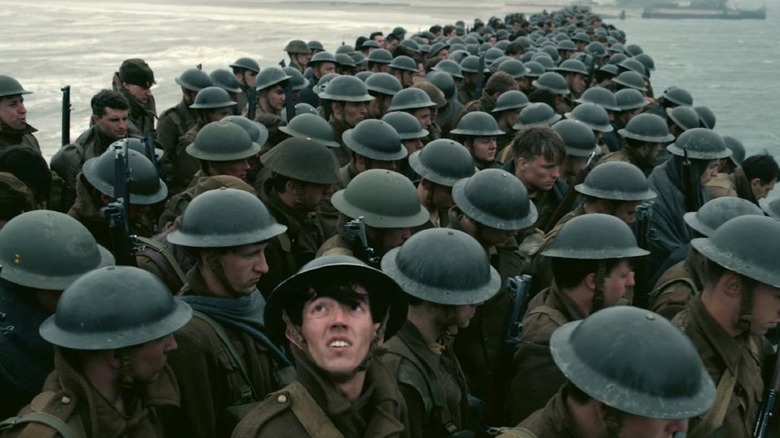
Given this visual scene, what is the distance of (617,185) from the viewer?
18.5ft

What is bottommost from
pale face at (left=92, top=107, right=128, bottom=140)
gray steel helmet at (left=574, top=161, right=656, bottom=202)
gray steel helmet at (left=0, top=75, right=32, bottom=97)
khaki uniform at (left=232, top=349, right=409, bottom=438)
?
pale face at (left=92, top=107, right=128, bottom=140)

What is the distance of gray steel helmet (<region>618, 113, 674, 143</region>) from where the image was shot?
26.0ft

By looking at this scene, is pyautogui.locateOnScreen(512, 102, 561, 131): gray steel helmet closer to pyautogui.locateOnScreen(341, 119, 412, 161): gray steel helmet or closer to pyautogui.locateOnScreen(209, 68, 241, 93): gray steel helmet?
pyautogui.locateOnScreen(341, 119, 412, 161): gray steel helmet

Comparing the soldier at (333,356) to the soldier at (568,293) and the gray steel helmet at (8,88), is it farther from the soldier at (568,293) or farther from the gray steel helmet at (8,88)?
the gray steel helmet at (8,88)

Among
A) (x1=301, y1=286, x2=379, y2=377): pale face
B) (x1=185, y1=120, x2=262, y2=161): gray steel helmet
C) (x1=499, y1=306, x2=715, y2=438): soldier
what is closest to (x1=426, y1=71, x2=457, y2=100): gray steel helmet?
(x1=185, y1=120, x2=262, y2=161): gray steel helmet

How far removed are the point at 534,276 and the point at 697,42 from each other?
87.8 m

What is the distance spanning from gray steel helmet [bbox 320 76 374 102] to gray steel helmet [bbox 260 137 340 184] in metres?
3.41

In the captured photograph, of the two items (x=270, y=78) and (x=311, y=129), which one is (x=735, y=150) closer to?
(x=311, y=129)

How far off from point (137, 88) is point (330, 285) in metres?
7.45

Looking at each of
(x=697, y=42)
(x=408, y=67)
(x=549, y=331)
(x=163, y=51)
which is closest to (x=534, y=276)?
(x=549, y=331)

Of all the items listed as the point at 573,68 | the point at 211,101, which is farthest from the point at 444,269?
the point at 573,68

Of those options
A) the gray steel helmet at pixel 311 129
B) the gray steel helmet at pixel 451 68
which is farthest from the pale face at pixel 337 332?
the gray steel helmet at pixel 451 68

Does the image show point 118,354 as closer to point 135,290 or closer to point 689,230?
point 135,290

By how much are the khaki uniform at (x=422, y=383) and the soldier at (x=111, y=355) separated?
3.01 ft
